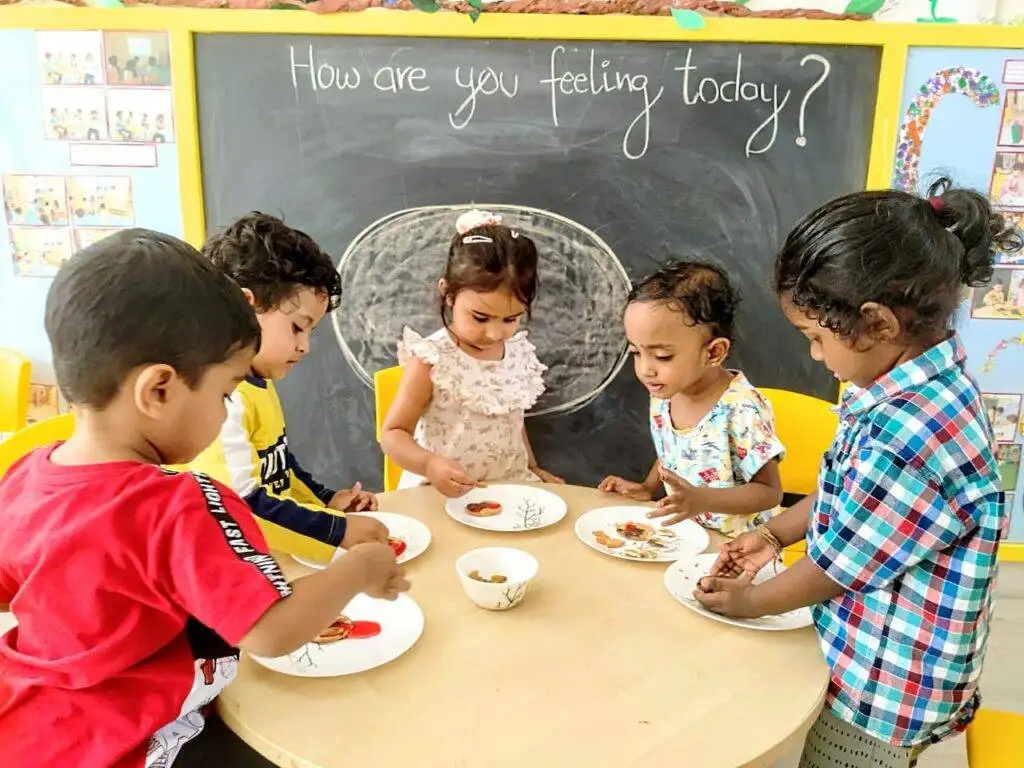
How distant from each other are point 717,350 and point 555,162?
0.82 metres

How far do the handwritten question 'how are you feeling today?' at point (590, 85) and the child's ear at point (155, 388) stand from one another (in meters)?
1.57

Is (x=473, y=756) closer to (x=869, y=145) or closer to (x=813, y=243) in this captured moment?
(x=813, y=243)

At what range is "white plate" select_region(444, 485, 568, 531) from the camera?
4.84 ft

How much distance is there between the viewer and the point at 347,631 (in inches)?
42.8

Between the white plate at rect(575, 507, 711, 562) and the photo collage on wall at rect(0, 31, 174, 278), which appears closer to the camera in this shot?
the white plate at rect(575, 507, 711, 562)

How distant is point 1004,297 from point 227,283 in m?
2.34

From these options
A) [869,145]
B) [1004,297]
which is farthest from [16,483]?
[1004,297]

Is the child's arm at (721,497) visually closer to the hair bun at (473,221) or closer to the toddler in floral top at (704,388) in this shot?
the toddler in floral top at (704,388)

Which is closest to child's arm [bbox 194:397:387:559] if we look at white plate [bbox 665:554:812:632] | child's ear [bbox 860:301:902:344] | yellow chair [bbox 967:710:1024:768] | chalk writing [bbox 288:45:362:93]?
white plate [bbox 665:554:812:632]

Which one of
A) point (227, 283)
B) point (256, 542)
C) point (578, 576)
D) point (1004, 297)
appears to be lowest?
point (578, 576)

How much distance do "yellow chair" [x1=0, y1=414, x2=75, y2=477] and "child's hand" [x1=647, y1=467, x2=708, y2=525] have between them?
1121 mm

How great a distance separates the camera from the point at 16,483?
0.89m

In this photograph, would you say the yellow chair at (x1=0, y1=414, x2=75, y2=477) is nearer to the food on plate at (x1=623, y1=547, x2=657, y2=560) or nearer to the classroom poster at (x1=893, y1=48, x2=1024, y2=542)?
the food on plate at (x1=623, y1=547, x2=657, y2=560)

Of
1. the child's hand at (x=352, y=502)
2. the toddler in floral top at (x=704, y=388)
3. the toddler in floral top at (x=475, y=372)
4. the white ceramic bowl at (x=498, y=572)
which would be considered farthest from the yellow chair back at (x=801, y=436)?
the child's hand at (x=352, y=502)
